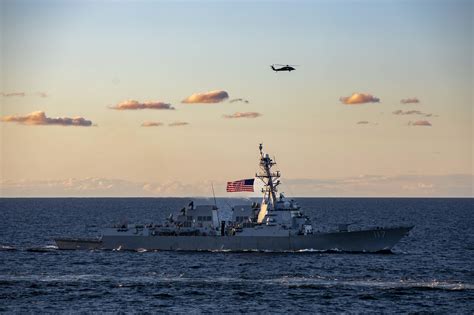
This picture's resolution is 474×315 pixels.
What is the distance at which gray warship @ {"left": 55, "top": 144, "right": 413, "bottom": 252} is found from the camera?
8438cm

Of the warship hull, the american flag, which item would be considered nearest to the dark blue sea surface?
the warship hull

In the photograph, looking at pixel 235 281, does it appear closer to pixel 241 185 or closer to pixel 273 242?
pixel 273 242

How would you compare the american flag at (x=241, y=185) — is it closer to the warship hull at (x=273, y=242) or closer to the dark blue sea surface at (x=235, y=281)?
the dark blue sea surface at (x=235, y=281)

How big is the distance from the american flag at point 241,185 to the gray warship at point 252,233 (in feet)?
7.67

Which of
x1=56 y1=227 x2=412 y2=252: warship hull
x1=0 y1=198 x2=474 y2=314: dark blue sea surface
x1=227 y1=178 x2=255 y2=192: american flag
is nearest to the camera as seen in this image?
x1=0 y1=198 x2=474 y2=314: dark blue sea surface

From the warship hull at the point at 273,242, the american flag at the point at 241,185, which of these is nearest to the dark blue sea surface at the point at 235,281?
the warship hull at the point at 273,242

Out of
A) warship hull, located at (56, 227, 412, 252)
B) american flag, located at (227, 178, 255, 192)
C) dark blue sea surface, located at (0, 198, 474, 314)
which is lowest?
dark blue sea surface, located at (0, 198, 474, 314)

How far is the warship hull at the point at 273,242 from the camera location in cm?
8419

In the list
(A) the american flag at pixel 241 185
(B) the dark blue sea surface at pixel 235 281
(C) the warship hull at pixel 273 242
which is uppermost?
(A) the american flag at pixel 241 185

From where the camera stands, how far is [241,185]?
85.6 metres

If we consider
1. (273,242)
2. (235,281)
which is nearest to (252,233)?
(273,242)

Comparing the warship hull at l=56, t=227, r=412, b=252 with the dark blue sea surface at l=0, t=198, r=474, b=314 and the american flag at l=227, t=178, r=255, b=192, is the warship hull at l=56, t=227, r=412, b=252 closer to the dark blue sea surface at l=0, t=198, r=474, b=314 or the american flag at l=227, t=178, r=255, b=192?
the dark blue sea surface at l=0, t=198, r=474, b=314

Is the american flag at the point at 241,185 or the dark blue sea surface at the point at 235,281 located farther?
the american flag at the point at 241,185

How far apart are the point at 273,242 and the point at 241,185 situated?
22.4ft
